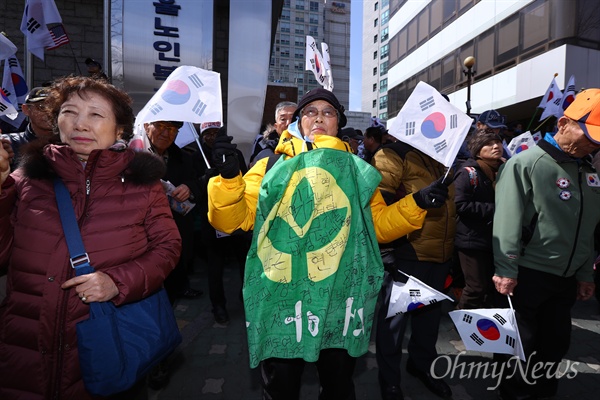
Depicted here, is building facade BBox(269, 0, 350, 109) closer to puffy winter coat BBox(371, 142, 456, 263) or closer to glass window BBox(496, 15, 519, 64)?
glass window BBox(496, 15, 519, 64)

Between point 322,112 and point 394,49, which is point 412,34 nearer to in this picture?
point 394,49

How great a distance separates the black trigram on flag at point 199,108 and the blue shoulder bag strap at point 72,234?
0.78m

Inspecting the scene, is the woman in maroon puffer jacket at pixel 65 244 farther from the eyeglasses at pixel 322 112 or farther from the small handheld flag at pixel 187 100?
the eyeglasses at pixel 322 112

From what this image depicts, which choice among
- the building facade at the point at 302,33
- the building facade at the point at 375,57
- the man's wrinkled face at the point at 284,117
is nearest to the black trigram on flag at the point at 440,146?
the man's wrinkled face at the point at 284,117

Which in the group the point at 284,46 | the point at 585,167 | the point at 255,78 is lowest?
the point at 585,167

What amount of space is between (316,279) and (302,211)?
0.34 metres

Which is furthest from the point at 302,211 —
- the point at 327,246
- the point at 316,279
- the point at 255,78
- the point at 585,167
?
the point at 255,78

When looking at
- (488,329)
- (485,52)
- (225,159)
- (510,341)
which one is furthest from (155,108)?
(485,52)

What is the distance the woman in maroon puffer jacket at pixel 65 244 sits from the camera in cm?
152

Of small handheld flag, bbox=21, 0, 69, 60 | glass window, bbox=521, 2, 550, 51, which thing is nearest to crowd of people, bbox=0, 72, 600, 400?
small handheld flag, bbox=21, 0, 69, 60

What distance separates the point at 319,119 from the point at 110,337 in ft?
4.83

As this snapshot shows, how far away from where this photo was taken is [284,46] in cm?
9081

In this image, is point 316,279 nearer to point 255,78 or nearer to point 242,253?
point 242,253

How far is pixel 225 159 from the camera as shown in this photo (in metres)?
1.78
